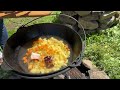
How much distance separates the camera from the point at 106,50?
4562 millimetres

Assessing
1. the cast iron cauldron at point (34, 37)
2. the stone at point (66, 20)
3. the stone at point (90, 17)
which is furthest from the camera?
the stone at point (66, 20)

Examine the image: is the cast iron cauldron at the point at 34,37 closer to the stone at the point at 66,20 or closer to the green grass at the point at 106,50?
the green grass at the point at 106,50

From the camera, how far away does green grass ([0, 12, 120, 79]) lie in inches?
164

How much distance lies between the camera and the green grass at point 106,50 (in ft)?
13.7

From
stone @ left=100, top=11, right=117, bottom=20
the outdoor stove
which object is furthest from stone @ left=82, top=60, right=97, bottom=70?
stone @ left=100, top=11, right=117, bottom=20

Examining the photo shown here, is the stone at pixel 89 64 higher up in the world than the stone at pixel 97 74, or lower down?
higher up

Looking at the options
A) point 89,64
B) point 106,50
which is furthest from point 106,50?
point 89,64

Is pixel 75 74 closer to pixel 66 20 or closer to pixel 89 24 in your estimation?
pixel 89 24

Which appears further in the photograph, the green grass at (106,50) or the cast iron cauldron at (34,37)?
the green grass at (106,50)

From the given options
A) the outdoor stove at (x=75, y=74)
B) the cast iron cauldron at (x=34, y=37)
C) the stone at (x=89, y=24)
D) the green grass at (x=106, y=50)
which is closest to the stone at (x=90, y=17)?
the stone at (x=89, y=24)

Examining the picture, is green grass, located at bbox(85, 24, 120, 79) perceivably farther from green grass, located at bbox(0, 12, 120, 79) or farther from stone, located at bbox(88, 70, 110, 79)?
stone, located at bbox(88, 70, 110, 79)
